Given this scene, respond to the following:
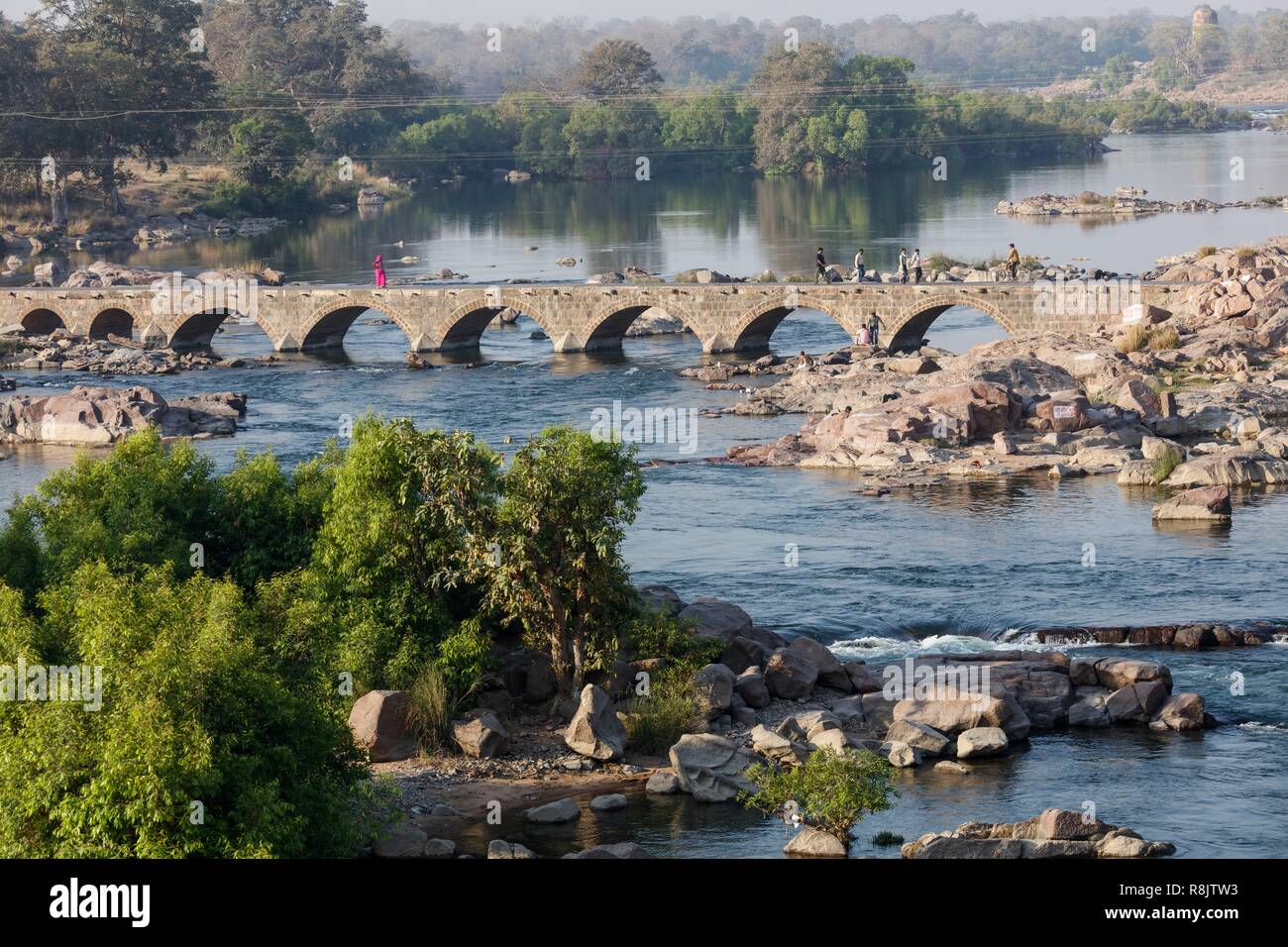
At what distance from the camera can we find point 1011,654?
117 feet

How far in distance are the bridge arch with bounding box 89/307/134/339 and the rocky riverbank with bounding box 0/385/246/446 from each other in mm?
18214

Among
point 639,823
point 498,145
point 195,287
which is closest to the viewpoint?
point 639,823

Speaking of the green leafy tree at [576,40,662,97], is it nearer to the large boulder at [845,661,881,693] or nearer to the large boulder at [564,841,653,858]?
the large boulder at [845,661,881,693]

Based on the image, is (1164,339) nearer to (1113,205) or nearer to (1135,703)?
(1135,703)

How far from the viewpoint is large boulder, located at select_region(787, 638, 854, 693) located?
34.9 meters

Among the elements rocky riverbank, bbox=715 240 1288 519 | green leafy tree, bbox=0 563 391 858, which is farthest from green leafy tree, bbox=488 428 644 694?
rocky riverbank, bbox=715 240 1288 519

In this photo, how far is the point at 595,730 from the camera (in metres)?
31.5

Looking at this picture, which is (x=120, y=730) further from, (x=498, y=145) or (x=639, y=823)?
(x=498, y=145)

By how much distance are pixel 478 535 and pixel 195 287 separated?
49.7 m

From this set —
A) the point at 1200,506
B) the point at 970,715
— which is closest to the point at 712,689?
the point at 970,715

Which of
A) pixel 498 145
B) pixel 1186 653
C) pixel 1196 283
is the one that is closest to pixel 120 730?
pixel 1186 653

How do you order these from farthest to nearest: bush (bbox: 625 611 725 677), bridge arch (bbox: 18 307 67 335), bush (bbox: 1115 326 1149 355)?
bridge arch (bbox: 18 307 67 335), bush (bbox: 1115 326 1149 355), bush (bbox: 625 611 725 677)

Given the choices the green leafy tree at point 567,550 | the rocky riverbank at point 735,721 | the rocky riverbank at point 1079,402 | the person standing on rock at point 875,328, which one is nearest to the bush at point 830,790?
the rocky riverbank at point 735,721

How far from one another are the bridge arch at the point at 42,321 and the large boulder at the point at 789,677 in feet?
182
